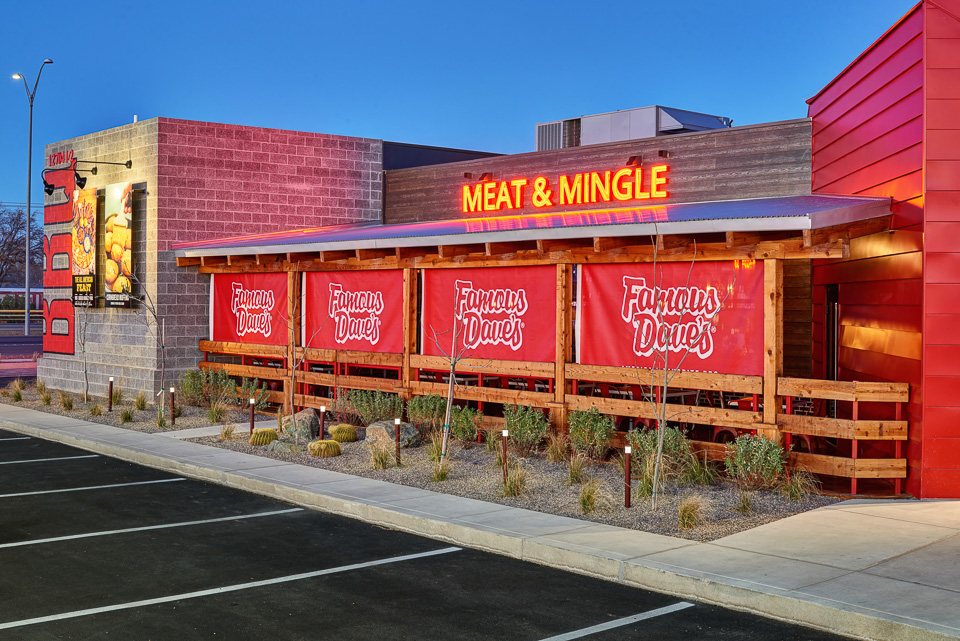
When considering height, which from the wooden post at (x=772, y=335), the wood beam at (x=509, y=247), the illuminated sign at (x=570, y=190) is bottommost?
the wooden post at (x=772, y=335)

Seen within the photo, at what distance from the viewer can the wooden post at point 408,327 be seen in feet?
54.4

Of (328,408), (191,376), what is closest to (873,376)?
(328,408)

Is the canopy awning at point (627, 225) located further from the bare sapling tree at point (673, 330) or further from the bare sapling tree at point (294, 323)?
the bare sapling tree at point (294, 323)

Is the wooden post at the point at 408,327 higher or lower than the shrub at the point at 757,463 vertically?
higher

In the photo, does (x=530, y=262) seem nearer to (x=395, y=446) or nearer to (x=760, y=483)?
(x=395, y=446)

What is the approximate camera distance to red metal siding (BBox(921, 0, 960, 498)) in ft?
35.2

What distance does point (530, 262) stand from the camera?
1477cm

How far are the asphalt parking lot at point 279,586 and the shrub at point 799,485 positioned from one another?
377 cm

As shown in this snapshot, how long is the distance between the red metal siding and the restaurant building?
0.02 meters

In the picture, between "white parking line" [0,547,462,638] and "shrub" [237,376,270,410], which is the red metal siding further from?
"shrub" [237,376,270,410]

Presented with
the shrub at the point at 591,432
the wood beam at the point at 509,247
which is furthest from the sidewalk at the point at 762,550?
the wood beam at the point at 509,247

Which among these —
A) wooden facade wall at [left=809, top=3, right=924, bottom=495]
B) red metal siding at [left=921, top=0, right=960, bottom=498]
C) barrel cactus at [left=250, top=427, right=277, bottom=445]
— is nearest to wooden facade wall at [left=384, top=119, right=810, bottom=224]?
wooden facade wall at [left=809, top=3, right=924, bottom=495]

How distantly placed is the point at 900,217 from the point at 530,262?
545cm

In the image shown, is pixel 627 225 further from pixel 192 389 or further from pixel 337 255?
pixel 192 389
